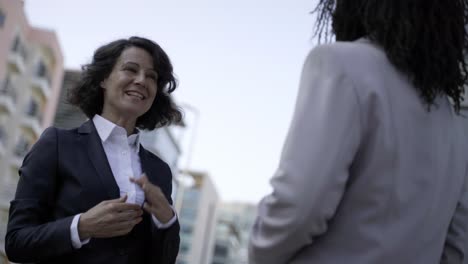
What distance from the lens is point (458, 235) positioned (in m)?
2.17

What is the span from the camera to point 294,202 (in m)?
1.78

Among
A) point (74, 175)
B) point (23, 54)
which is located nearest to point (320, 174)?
point (74, 175)

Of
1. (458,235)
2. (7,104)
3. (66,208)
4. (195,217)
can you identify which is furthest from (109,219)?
(195,217)

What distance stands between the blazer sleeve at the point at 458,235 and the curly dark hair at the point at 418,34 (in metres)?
0.33

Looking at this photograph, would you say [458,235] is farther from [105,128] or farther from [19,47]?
[19,47]

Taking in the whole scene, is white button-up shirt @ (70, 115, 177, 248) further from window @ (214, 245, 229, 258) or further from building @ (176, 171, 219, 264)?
window @ (214, 245, 229, 258)

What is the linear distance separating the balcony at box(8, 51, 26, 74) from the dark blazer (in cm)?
4291

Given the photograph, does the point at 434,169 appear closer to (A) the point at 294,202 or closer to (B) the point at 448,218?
(B) the point at 448,218

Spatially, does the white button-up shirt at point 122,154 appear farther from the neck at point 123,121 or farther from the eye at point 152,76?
the eye at point 152,76

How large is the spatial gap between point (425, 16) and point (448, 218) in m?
0.56

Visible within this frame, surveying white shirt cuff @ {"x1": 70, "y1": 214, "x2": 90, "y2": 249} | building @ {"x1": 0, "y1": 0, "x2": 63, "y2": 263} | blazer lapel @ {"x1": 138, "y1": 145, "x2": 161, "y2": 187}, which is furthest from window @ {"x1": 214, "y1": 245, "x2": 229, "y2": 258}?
white shirt cuff @ {"x1": 70, "y1": 214, "x2": 90, "y2": 249}

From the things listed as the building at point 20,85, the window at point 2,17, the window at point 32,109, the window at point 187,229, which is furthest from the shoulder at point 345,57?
the window at point 187,229

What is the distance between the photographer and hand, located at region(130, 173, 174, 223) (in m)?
2.71

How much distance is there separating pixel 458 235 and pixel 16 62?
45.1m
